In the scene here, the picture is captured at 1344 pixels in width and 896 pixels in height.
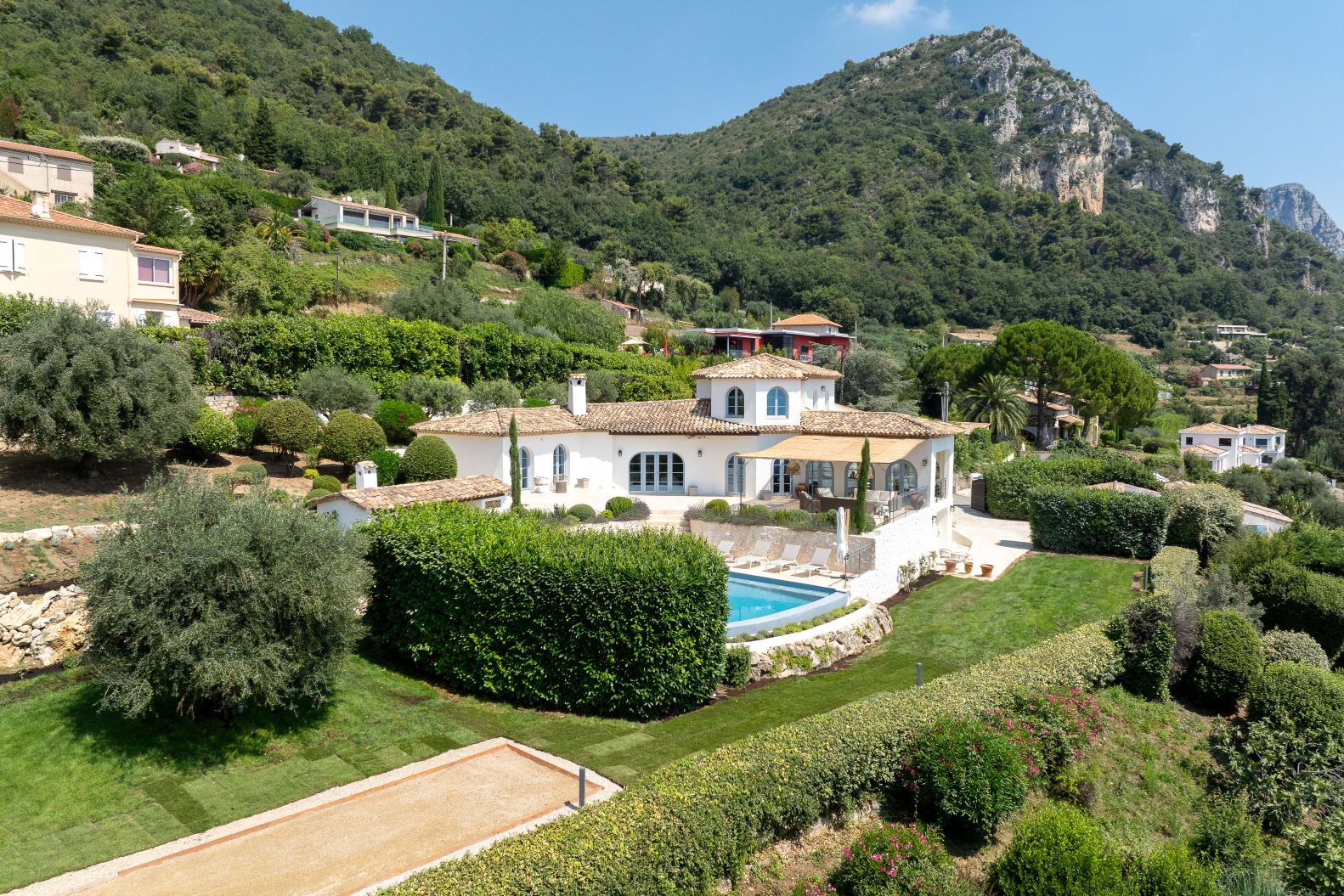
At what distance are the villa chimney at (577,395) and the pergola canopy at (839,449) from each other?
22.4ft

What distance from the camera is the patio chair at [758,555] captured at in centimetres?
2502

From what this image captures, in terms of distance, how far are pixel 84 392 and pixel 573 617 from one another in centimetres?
1552

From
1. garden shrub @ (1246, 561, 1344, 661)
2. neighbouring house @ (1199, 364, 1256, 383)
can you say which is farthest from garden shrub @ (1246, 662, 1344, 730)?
neighbouring house @ (1199, 364, 1256, 383)

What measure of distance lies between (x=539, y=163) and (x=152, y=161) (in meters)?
56.4

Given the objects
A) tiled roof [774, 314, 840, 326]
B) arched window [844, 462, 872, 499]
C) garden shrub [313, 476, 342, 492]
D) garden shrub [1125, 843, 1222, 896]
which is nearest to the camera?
garden shrub [1125, 843, 1222, 896]

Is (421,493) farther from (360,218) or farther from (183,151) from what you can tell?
(183,151)

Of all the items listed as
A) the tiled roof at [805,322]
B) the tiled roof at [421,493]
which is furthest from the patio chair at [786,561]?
the tiled roof at [805,322]

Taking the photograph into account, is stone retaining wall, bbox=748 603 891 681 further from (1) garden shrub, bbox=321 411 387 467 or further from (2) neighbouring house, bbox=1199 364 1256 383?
(2) neighbouring house, bbox=1199 364 1256 383

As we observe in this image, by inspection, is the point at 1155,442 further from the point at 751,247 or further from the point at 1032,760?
the point at 751,247

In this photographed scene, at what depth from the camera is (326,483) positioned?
24938 mm

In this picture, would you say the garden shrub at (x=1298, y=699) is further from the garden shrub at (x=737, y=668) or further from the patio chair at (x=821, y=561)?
the patio chair at (x=821, y=561)

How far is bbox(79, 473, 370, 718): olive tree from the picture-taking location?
37.7ft

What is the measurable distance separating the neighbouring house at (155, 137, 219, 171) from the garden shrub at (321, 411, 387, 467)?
6283 centimetres

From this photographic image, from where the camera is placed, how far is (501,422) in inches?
1102
